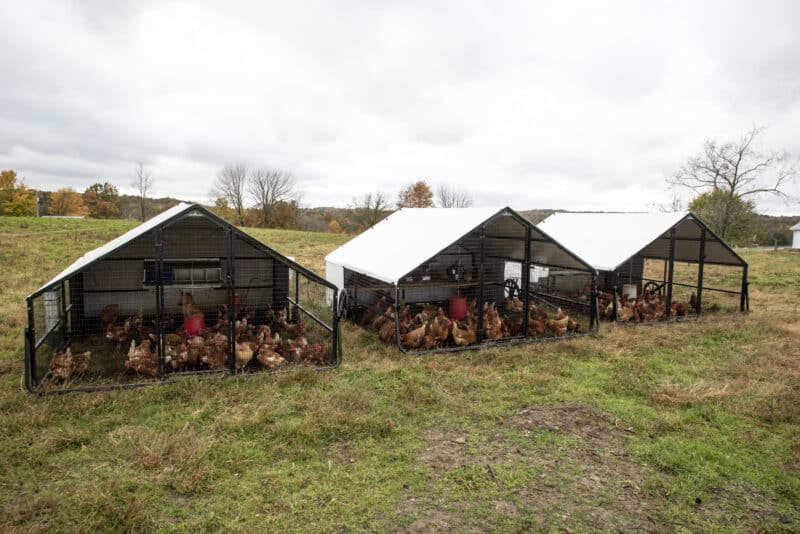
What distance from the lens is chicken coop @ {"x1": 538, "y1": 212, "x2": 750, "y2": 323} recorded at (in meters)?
11.5

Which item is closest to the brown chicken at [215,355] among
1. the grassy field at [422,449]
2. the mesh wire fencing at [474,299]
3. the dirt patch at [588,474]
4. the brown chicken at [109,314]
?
the grassy field at [422,449]

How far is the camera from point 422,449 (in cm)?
506

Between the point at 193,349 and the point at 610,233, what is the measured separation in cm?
1104

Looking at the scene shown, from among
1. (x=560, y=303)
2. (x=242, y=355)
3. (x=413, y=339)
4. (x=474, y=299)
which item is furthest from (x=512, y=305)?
(x=242, y=355)

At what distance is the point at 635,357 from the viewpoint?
8.52 meters

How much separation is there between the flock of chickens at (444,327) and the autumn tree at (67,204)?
53.0m

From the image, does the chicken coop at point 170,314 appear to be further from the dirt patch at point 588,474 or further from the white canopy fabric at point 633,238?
the white canopy fabric at point 633,238

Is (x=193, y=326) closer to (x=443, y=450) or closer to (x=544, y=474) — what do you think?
(x=443, y=450)

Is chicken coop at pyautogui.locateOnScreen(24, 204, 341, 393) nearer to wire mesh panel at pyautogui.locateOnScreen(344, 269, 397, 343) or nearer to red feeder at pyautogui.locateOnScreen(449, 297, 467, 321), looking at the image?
wire mesh panel at pyautogui.locateOnScreen(344, 269, 397, 343)

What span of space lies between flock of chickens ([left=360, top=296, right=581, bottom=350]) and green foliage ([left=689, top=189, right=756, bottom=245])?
28.9m

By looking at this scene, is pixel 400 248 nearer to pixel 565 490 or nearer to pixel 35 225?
pixel 565 490

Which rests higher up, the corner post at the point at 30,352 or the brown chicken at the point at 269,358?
the corner post at the point at 30,352

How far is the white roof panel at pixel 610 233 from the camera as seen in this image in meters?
11.6

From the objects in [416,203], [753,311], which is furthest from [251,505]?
[416,203]
